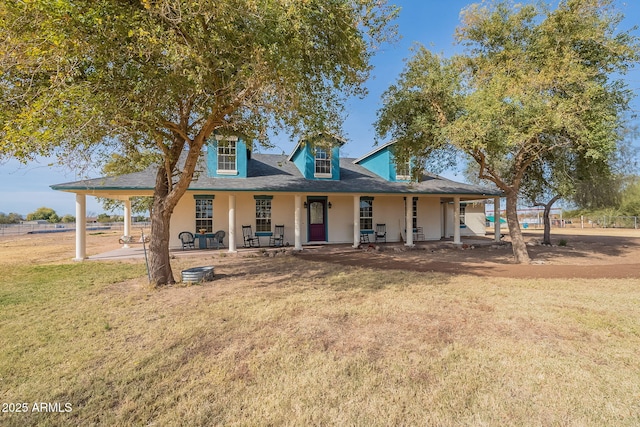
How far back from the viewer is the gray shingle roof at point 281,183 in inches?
455

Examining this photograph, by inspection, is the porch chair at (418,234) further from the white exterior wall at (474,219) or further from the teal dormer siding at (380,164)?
the white exterior wall at (474,219)

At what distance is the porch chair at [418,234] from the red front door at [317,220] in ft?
17.2

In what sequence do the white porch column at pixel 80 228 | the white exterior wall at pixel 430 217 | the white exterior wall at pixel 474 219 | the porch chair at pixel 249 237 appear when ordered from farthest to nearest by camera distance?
the white exterior wall at pixel 474 219 < the white exterior wall at pixel 430 217 < the porch chair at pixel 249 237 < the white porch column at pixel 80 228

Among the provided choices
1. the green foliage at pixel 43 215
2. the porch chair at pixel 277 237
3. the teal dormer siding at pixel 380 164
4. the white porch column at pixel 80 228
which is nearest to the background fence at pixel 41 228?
the white porch column at pixel 80 228

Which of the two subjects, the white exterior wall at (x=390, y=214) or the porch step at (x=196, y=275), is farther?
the white exterior wall at (x=390, y=214)

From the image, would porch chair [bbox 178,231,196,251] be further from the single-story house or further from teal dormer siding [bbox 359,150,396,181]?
teal dormer siding [bbox 359,150,396,181]

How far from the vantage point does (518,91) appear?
28.8 ft

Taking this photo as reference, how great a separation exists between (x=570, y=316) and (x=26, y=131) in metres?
8.38

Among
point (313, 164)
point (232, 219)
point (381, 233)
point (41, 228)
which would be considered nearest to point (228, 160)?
point (232, 219)

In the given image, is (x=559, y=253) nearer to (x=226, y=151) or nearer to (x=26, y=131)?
(x=226, y=151)

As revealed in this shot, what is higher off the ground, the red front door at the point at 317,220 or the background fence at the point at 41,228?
the red front door at the point at 317,220

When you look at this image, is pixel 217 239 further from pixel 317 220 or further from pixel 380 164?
pixel 380 164

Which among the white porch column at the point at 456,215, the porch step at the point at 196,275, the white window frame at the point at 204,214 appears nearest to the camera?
the porch step at the point at 196,275

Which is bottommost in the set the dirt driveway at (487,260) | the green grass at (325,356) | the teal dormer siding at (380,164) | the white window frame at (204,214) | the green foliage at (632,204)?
the green grass at (325,356)
